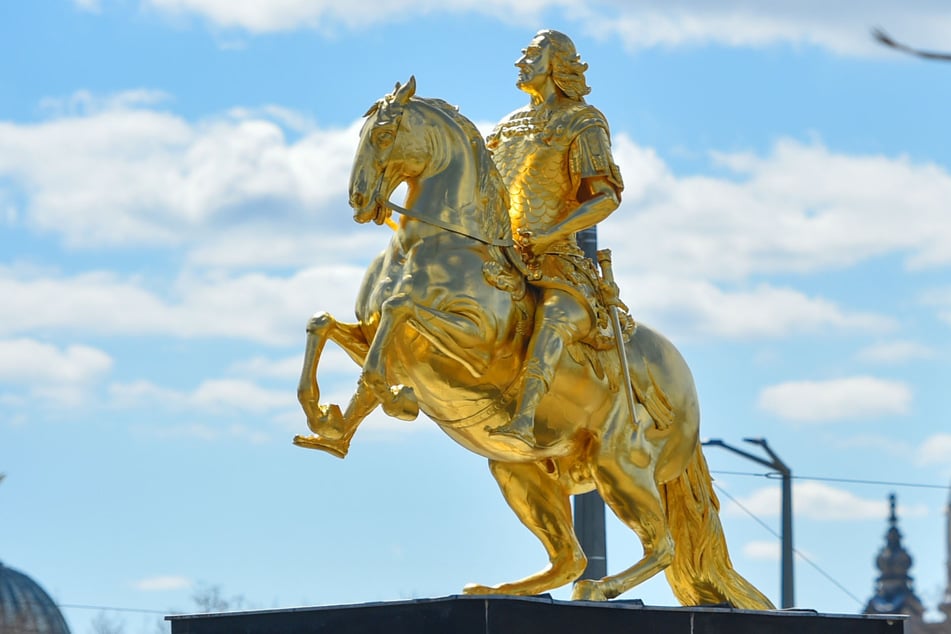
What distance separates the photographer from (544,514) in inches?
598

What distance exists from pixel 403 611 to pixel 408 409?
1.25m

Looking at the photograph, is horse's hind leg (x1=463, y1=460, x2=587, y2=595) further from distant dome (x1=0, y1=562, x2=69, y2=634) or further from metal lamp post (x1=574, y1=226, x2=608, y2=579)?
distant dome (x1=0, y1=562, x2=69, y2=634)

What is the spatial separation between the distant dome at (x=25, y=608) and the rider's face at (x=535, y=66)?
52.8m

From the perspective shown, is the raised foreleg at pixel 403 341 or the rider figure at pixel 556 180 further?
the rider figure at pixel 556 180

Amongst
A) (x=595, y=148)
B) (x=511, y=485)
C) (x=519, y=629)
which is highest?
(x=595, y=148)

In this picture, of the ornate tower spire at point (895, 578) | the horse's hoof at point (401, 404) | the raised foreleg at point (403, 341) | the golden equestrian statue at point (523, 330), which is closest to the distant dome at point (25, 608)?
the ornate tower spire at point (895, 578)

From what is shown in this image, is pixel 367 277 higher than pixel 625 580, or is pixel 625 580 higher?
pixel 367 277

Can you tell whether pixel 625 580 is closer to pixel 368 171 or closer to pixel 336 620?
pixel 336 620

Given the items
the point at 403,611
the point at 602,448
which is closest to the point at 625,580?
the point at 602,448

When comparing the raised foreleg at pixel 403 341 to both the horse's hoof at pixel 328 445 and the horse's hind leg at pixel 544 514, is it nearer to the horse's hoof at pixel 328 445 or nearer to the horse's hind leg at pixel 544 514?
the horse's hoof at pixel 328 445

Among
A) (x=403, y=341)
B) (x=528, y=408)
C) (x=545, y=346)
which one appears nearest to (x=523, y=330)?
(x=545, y=346)

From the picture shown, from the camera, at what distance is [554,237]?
14.7 metres

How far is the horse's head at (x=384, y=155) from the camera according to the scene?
14.0m

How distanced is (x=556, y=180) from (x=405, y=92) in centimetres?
130
